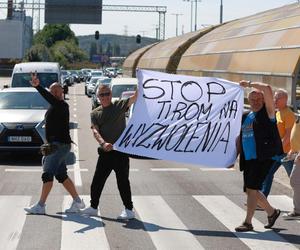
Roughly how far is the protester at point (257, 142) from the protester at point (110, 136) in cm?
153

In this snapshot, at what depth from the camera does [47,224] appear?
816cm

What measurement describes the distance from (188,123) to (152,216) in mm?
1343

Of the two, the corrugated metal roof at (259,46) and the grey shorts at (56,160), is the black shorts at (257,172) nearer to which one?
the grey shorts at (56,160)

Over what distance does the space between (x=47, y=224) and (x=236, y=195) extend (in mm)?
3582

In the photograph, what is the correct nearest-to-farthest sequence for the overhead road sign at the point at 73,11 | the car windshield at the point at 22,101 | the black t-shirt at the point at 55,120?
the black t-shirt at the point at 55,120
the car windshield at the point at 22,101
the overhead road sign at the point at 73,11

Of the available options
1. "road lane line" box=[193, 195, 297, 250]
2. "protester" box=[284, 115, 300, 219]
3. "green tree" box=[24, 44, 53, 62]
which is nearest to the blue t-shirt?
"road lane line" box=[193, 195, 297, 250]

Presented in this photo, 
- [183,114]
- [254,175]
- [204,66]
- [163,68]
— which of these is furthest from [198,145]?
[163,68]

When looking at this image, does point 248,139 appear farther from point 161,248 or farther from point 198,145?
point 161,248

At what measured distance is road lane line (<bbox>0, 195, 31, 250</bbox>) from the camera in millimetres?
7262

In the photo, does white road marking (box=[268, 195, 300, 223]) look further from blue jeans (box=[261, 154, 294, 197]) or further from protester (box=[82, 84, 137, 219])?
protester (box=[82, 84, 137, 219])

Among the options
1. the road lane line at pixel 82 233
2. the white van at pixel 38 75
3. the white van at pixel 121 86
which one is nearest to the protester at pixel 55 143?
the road lane line at pixel 82 233

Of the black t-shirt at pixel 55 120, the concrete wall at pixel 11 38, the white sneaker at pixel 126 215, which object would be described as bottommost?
the white sneaker at pixel 126 215

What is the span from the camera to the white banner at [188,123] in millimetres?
8492

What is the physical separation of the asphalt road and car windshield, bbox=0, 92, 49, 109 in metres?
2.45
